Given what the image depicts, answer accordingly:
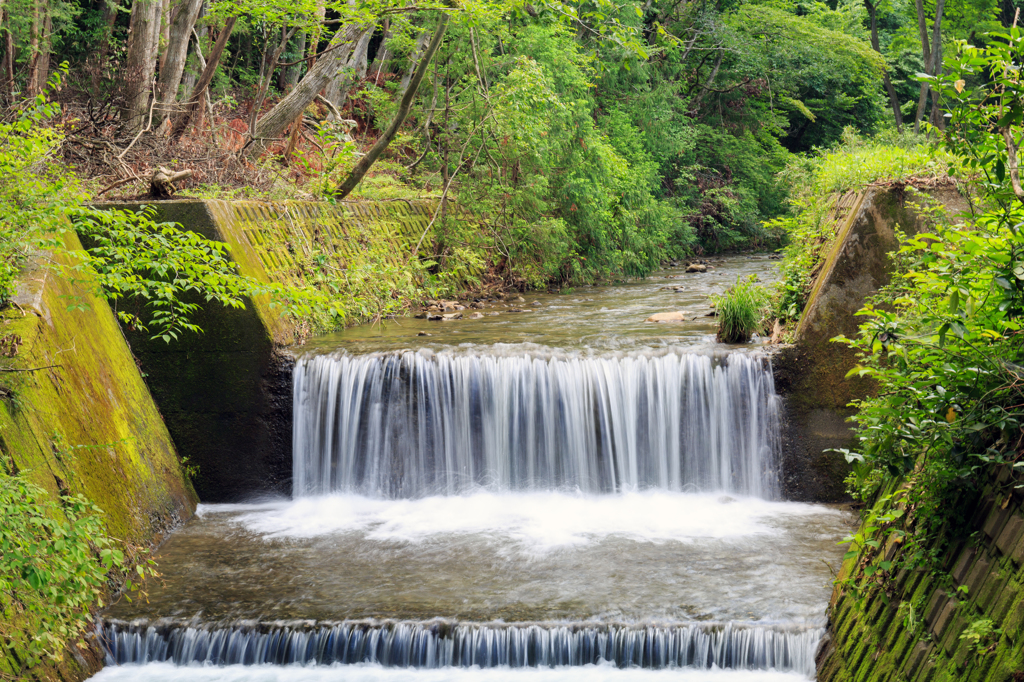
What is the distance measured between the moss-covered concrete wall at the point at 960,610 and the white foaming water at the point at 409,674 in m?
0.87

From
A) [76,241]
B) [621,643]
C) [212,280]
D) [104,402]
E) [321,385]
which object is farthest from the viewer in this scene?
[321,385]

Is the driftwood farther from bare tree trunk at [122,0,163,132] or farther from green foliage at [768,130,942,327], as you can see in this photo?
green foliage at [768,130,942,327]

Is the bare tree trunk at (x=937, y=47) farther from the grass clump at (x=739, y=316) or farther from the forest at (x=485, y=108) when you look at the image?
the grass clump at (x=739, y=316)

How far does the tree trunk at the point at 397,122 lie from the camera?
37.9 feet

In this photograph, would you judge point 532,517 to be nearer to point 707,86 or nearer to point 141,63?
point 141,63

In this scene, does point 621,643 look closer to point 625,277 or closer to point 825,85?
point 625,277

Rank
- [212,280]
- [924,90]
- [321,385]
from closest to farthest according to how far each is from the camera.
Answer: [212,280], [321,385], [924,90]

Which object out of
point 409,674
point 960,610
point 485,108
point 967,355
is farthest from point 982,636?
point 485,108

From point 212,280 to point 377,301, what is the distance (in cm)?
657

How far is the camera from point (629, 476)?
8.41 meters

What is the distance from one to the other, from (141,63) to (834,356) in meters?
10.3

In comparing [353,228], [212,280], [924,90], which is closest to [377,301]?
[353,228]

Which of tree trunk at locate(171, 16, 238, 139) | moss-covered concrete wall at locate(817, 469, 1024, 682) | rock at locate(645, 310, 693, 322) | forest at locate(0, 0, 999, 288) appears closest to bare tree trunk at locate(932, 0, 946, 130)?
forest at locate(0, 0, 999, 288)

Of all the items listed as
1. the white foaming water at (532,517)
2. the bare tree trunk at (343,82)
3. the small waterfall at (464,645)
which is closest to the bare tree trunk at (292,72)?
the bare tree trunk at (343,82)
